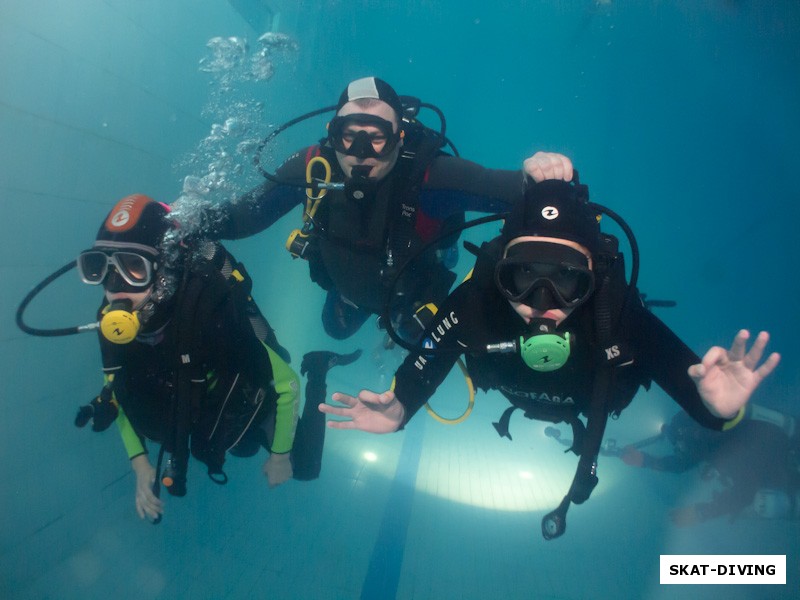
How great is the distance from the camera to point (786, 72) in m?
14.7

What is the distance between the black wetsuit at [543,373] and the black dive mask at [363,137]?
5.07 ft

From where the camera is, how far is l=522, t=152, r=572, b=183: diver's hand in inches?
102

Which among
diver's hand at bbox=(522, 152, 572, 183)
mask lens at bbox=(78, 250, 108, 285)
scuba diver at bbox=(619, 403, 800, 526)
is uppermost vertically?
diver's hand at bbox=(522, 152, 572, 183)

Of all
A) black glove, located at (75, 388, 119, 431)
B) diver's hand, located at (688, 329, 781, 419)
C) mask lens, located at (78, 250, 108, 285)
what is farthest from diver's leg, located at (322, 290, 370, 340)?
diver's hand, located at (688, 329, 781, 419)

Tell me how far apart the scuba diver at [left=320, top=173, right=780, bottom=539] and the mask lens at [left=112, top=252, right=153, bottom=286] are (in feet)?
4.91

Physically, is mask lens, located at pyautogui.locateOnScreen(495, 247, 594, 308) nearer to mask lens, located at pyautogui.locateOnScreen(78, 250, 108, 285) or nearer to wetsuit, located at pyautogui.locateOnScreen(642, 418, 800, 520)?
mask lens, located at pyautogui.locateOnScreen(78, 250, 108, 285)

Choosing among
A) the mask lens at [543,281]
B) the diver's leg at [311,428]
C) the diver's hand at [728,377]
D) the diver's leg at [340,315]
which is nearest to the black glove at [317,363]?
the diver's leg at [311,428]

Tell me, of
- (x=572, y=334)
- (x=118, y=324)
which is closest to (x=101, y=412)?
(x=118, y=324)

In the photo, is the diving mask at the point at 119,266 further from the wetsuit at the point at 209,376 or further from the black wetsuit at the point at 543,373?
the black wetsuit at the point at 543,373

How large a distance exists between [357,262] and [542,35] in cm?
1635

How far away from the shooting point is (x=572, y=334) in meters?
2.38

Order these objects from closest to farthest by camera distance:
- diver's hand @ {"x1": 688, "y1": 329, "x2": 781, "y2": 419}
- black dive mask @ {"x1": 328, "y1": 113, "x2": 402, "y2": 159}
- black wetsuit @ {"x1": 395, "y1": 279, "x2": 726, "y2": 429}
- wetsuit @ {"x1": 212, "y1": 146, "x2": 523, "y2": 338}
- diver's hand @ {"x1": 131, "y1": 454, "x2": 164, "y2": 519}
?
diver's hand @ {"x1": 688, "y1": 329, "x2": 781, "y2": 419} → black wetsuit @ {"x1": 395, "y1": 279, "x2": 726, "y2": 429} → diver's hand @ {"x1": 131, "y1": 454, "x2": 164, "y2": 519} → black dive mask @ {"x1": 328, "y1": 113, "x2": 402, "y2": 159} → wetsuit @ {"x1": 212, "y1": 146, "x2": 523, "y2": 338}

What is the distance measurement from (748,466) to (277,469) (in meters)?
9.11

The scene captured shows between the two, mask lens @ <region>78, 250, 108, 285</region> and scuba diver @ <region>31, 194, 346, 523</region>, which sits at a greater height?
mask lens @ <region>78, 250, 108, 285</region>
